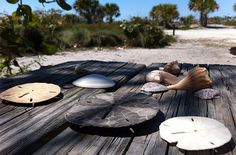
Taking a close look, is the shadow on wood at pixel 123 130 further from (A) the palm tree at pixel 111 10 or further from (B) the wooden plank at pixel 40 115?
(A) the palm tree at pixel 111 10

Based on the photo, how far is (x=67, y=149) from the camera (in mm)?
1492

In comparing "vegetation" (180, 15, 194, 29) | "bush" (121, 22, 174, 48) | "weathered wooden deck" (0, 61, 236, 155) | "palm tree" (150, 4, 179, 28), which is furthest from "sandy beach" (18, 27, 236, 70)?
"palm tree" (150, 4, 179, 28)

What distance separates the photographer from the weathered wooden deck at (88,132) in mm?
1495

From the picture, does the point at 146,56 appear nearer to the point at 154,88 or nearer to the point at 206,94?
the point at 154,88

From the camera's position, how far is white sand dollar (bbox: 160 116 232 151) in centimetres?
147

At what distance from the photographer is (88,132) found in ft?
5.54

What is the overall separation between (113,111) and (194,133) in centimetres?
51

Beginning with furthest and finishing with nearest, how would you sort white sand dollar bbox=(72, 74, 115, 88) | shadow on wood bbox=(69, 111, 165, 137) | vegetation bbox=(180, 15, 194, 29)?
vegetation bbox=(180, 15, 194, 29)
white sand dollar bbox=(72, 74, 115, 88)
shadow on wood bbox=(69, 111, 165, 137)

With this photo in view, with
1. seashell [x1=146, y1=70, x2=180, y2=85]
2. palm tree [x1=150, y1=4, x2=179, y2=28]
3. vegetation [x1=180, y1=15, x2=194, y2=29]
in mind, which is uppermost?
palm tree [x1=150, y1=4, x2=179, y2=28]

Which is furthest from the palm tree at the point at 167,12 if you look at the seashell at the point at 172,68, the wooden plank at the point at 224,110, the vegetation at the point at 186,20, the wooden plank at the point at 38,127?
the wooden plank at the point at 38,127

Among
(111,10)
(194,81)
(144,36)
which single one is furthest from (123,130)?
(111,10)

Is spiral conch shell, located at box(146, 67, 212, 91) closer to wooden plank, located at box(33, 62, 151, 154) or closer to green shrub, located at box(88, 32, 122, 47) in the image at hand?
wooden plank, located at box(33, 62, 151, 154)

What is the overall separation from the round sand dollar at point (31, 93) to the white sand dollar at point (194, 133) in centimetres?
96

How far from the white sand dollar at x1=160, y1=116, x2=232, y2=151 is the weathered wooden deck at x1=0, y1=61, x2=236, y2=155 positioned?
32mm
